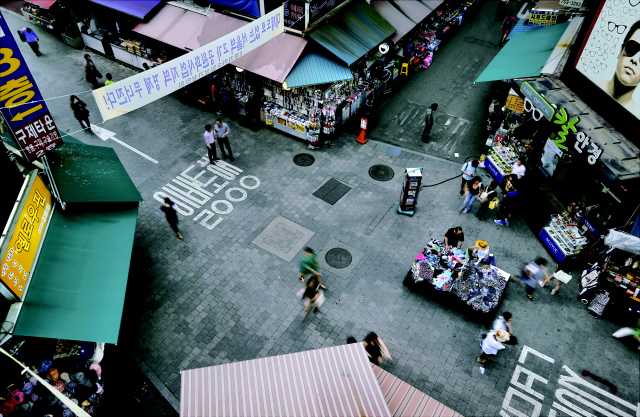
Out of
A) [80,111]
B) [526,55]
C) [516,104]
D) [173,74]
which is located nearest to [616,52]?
[516,104]

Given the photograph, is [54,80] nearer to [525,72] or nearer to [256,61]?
[256,61]

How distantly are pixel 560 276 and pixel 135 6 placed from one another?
19994 millimetres

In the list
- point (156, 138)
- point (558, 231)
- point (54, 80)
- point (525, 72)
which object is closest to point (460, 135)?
point (525, 72)

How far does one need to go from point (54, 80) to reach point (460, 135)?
19866 mm

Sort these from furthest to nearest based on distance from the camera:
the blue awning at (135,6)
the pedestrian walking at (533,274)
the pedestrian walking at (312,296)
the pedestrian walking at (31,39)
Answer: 1. the pedestrian walking at (31,39)
2. the blue awning at (135,6)
3. the pedestrian walking at (533,274)
4. the pedestrian walking at (312,296)

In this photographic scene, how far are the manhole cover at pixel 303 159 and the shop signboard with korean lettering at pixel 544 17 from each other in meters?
10.4

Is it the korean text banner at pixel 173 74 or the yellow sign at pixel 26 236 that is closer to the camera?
the yellow sign at pixel 26 236

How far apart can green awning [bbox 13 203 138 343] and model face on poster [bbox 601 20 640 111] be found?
1317 centimetres

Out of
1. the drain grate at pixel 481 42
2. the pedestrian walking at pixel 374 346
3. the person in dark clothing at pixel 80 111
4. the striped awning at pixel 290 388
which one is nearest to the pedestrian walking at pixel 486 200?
the pedestrian walking at pixel 374 346

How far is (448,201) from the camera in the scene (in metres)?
13.7

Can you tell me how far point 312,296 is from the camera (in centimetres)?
978

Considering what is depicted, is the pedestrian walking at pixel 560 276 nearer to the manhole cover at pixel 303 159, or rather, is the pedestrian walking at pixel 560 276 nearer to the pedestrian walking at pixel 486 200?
the pedestrian walking at pixel 486 200

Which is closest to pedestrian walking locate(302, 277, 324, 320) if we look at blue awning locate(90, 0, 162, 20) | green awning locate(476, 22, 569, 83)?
green awning locate(476, 22, 569, 83)

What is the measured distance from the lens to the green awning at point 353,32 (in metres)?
14.8
